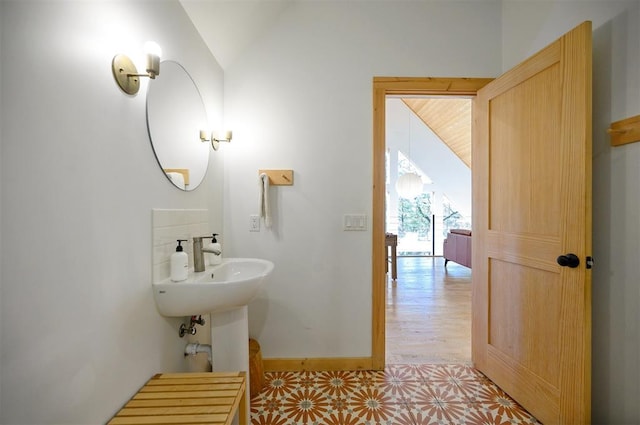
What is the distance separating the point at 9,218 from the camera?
2.12 feet

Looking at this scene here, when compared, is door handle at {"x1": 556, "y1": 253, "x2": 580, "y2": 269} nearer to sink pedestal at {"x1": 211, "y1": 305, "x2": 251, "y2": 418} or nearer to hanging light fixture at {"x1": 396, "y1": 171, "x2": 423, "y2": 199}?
sink pedestal at {"x1": 211, "y1": 305, "x2": 251, "y2": 418}

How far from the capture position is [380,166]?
1.91 m

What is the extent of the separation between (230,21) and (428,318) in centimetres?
306

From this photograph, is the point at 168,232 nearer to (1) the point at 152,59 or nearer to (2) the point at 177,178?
(2) the point at 177,178

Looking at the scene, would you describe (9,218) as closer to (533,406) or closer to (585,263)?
(585,263)

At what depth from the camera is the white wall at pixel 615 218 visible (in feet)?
3.85

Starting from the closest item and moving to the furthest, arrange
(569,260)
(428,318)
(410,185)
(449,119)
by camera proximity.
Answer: (569,260) → (428,318) → (449,119) → (410,185)

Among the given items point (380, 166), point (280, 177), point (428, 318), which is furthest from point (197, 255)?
point (428, 318)

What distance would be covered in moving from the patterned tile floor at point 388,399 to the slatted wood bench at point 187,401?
0.49m

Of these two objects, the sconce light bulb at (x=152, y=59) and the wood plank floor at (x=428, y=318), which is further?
the wood plank floor at (x=428, y=318)

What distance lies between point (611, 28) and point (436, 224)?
6048mm

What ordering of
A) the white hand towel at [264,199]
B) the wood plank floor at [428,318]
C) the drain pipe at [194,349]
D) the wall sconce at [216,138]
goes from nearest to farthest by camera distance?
the drain pipe at [194,349], the wall sconce at [216,138], the white hand towel at [264,199], the wood plank floor at [428,318]

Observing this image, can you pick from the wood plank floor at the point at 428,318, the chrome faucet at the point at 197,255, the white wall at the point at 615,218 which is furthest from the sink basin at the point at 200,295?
the white wall at the point at 615,218

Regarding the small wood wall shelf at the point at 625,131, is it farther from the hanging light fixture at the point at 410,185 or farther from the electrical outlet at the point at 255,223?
the hanging light fixture at the point at 410,185
